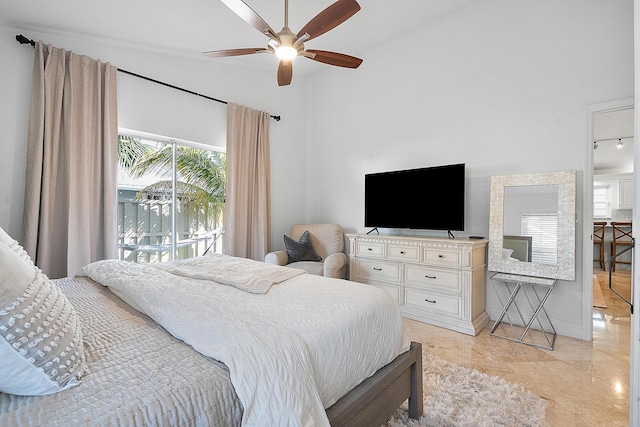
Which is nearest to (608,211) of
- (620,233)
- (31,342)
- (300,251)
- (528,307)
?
(620,233)

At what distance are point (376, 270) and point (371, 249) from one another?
0.25 metres

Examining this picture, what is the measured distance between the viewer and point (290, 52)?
2.27m

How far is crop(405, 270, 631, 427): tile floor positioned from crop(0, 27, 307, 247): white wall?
2756mm

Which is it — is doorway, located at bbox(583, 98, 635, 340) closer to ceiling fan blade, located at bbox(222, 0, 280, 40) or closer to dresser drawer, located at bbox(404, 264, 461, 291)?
dresser drawer, located at bbox(404, 264, 461, 291)

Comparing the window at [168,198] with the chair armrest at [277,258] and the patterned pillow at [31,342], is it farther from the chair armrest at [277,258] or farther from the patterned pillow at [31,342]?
the patterned pillow at [31,342]

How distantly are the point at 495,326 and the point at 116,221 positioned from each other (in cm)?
375

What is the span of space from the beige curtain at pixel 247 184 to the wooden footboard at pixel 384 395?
8.90ft

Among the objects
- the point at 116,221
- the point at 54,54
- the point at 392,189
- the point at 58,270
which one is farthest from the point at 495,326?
the point at 54,54

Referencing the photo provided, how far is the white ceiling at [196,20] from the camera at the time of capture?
245cm

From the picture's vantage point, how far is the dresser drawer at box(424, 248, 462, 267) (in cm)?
289

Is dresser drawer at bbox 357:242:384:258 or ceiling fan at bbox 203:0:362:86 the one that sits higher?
ceiling fan at bbox 203:0:362:86

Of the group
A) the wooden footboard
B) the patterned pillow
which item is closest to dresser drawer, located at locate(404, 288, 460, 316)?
the wooden footboard

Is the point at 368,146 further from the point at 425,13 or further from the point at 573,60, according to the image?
the point at 573,60

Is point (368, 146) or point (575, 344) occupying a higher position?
point (368, 146)
